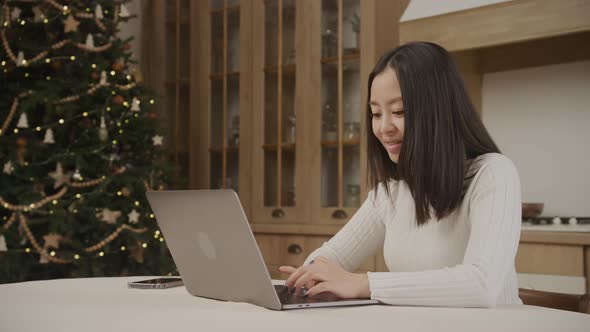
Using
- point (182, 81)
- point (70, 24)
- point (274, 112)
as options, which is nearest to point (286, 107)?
point (274, 112)

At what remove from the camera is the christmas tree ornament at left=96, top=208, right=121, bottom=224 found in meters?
3.27

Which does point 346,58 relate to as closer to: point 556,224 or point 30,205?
point 556,224

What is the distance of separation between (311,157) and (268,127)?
359 millimetres

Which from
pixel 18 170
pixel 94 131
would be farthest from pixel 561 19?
pixel 18 170

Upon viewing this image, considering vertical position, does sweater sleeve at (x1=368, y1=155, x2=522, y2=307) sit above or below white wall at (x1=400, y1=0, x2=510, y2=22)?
below

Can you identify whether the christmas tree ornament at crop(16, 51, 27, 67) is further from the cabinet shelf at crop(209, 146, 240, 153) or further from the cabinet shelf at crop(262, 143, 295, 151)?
the cabinet shelf at crop(262, 143, 295, 151)

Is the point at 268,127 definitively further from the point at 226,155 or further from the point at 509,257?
the point at 509,257

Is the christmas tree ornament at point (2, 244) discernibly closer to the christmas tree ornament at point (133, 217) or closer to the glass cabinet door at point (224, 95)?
the christmas tree ornament at point (133, 217)

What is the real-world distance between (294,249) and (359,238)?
182 cm

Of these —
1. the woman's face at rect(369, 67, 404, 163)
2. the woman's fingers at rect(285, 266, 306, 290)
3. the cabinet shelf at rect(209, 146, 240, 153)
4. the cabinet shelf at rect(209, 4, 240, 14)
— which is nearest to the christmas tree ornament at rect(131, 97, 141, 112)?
the cabinet shelf at rect(209, 146, 240, 153)

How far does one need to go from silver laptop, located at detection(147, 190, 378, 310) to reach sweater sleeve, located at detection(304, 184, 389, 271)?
30 centimetres

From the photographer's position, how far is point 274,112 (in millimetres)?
3707

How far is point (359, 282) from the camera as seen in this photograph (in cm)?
126

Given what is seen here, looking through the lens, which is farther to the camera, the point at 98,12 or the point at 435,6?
the point at 98,12
